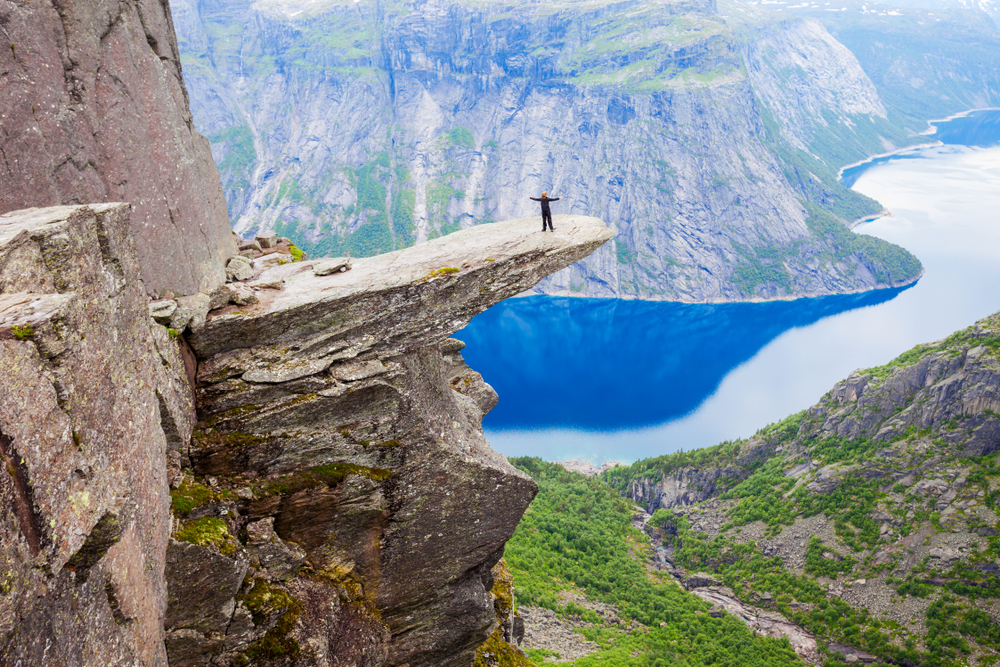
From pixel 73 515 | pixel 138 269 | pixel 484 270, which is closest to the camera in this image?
pixel 73 515

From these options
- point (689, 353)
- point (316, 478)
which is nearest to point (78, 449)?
point (316, 478)

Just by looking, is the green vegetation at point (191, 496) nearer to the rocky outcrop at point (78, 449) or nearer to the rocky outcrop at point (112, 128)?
the rocky outcrop at point (78, 449)

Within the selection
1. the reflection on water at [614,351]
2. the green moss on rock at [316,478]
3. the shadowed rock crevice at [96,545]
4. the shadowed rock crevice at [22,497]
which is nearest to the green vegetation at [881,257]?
the reflection on water at [614,351]

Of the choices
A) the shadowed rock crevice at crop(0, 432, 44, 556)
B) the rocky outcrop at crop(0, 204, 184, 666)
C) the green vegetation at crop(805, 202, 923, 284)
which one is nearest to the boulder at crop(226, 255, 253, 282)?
the rocky outcrop at crop(0, 204, 184, 666)

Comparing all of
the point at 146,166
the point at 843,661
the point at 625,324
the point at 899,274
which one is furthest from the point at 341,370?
the point at 899,274

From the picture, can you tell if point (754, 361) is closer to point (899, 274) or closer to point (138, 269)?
point (899, 274)

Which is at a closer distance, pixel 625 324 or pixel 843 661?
pixel 843 661

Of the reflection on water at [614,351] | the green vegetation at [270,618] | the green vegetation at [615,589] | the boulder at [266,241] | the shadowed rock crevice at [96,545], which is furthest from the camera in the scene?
the reflection on water at [614,351]
